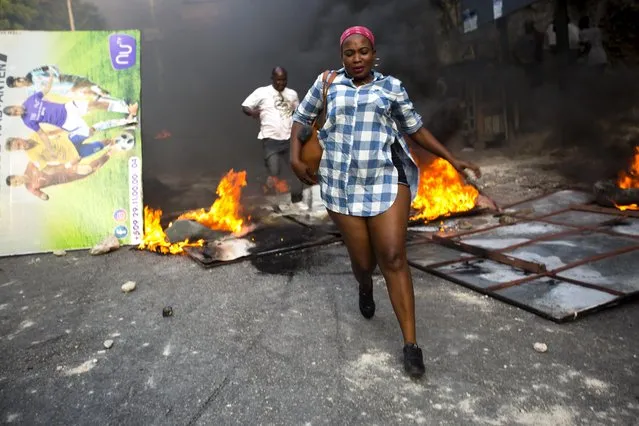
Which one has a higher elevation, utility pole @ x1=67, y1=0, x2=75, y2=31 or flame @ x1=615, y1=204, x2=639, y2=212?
utility pole @ x1=67, y1=0, x2=75, y2=31

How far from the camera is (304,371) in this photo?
2.91m

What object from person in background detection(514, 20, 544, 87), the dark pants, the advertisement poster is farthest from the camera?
person in background detection(514, 20, 544, 87)

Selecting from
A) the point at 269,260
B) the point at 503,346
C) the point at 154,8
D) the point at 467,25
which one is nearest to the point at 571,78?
the point at 467,25

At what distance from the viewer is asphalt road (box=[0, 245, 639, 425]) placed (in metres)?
2.51

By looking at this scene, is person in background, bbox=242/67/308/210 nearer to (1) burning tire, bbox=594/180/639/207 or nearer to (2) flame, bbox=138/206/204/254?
(2) flame, bbox=138/206/204/254

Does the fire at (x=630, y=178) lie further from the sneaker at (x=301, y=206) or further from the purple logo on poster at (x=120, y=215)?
the purple logo on poster at (x=120, y=215)

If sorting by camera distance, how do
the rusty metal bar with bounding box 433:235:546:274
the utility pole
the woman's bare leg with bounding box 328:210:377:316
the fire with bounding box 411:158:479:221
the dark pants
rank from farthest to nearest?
the utility pole, the dark pants, the fire with bounding box 411:158:479:221, the rusty metal bar with bounding box 433:235:546:274, the woman's bare leg with bounding box 328:210:377:316

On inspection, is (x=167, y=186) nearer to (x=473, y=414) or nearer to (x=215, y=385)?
(x=215, y=385)

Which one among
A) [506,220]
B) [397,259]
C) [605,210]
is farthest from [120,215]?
[605,210]

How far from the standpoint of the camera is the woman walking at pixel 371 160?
2900 mm

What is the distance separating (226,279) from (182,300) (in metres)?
0.56

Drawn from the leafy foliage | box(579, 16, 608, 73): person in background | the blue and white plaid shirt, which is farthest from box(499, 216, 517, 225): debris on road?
the leafy foliage

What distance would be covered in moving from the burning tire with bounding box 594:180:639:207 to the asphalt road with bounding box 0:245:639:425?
3.09m

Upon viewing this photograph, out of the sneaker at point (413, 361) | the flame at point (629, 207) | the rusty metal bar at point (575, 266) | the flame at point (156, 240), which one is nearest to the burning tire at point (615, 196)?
the flame at point (629, 207)
